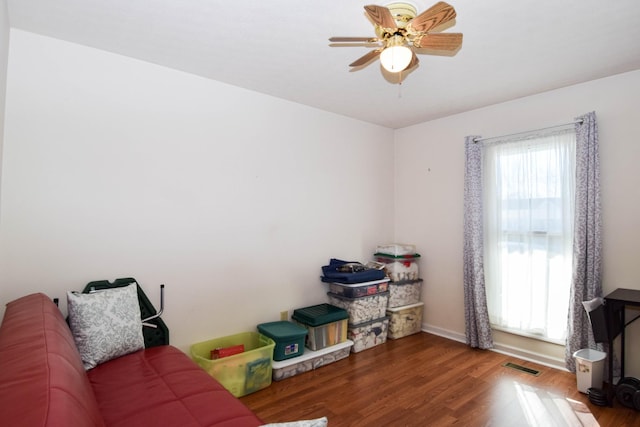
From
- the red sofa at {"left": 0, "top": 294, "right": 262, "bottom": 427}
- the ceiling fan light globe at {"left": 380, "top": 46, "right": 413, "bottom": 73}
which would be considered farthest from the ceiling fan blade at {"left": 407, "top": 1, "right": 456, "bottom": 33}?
the red sofa at {"left": 0, "top": 294, "right": 262, "bottom": 427}

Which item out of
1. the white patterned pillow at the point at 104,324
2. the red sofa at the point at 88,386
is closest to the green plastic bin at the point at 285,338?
the red sofa at the point at 88,386

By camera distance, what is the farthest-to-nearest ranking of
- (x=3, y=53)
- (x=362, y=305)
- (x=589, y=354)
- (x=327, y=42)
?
(x=362, y=305) < (x=589, y=354) < (x=327, y=42) < (x=3, y=53)

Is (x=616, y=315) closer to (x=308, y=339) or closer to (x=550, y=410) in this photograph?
(x=550, y=410)

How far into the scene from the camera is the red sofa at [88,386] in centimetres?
80

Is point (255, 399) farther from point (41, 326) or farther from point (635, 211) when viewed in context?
point (635, 211)

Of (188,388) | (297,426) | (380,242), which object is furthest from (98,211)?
(380,242)

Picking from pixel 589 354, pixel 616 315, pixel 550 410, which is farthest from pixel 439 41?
pixel 589 354

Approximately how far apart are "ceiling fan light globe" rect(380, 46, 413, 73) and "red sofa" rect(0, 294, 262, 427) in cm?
184

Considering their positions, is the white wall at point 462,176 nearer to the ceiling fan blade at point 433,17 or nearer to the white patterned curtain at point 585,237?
the white patterned curtain at point 585,237

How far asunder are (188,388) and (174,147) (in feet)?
5.92

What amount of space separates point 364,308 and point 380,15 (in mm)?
2734

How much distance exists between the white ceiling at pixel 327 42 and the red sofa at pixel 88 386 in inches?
66.4

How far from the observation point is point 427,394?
2.64 m

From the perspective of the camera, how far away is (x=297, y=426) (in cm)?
79
